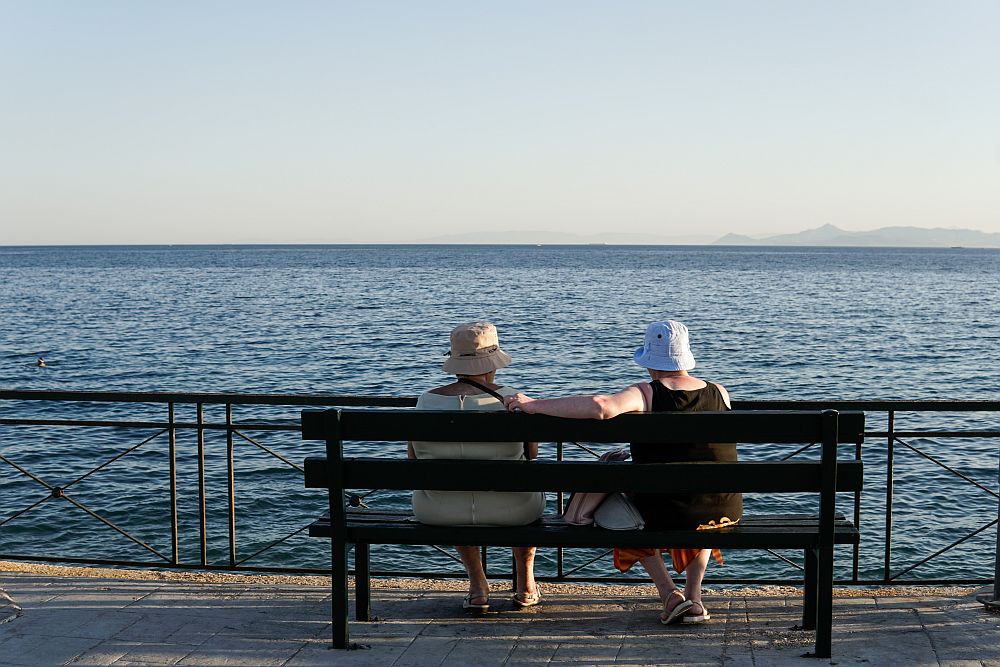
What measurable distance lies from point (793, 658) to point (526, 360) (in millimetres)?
31136

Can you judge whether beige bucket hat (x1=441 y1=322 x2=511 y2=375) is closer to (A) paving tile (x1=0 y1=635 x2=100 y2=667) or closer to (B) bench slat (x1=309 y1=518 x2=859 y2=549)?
(B) bench slat (x1=309 y1=518 x2=859 y2=549)

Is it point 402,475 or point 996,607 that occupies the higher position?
point 402,475

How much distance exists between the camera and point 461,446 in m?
4.41

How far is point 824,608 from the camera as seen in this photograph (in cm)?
412

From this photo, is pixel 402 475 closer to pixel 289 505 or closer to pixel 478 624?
pixel 478 624

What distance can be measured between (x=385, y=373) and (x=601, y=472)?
28.7m

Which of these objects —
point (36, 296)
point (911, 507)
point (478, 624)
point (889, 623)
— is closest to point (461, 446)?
point (478, 624)

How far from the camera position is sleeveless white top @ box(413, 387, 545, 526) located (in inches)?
175

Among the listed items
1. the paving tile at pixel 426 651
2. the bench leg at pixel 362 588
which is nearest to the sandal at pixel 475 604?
the paving tile at pixel 426 651

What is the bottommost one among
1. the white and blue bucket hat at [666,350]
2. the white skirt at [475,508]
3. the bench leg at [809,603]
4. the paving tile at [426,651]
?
the paving tile at [426,651]

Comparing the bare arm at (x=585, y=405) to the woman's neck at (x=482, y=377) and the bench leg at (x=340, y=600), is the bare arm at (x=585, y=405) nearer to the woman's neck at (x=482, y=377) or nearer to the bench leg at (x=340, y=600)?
the woman's neck at (x=482, y=377)

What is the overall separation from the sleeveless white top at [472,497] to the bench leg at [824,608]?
3.94 feet

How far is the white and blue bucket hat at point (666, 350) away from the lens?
14.4 ft

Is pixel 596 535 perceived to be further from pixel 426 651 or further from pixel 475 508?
pixel 426 651
